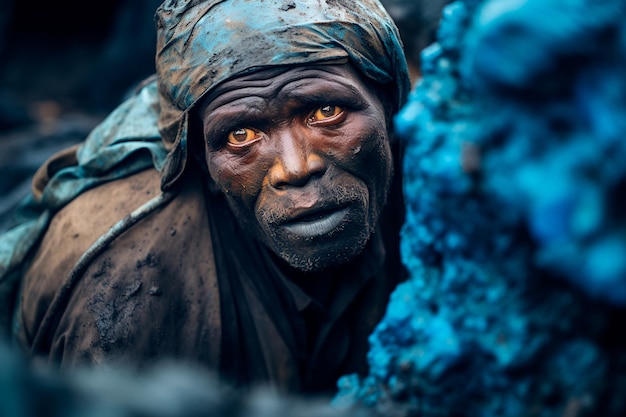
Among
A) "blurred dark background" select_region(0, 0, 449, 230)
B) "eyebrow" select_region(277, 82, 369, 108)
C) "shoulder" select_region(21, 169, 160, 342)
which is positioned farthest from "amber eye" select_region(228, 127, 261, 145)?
"blurred dark background" select_region(0, 0, 449, 230)

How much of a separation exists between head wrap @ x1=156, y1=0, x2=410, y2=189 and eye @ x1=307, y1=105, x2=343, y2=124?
117 mm

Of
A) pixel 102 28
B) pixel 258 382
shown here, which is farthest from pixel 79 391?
pixel 102 28

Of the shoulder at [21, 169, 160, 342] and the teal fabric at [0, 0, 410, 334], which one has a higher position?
the teal fabric at [0, 0, 410, 334]

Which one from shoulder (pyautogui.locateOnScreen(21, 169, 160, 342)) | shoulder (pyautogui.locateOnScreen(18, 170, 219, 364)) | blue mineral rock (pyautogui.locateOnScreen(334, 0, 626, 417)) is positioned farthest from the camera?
shoulder (pyautogui.locateOnScreen(21, 169, 160, 342))

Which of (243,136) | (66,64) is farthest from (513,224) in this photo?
(66,64)

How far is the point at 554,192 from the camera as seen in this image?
0.95 m

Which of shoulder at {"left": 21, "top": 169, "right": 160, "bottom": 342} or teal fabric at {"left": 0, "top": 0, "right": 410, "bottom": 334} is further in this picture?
shoulder at {"left": 21, "top": 169, "right": 160, "bottom": 342}

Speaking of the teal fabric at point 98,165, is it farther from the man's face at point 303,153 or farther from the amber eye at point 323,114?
the amber eye at point 323,114

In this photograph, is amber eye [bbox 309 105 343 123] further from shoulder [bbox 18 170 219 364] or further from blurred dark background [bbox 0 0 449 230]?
blurred dark background [bbox 0 0 449 230]

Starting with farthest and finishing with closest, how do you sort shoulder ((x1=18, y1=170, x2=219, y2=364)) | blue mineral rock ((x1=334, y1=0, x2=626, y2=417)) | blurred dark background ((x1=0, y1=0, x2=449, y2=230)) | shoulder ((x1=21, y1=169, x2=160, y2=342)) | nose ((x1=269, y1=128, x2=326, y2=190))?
blurred dark background ((x1=0, y1=0, x2=449, y2=230)), shoulder ((x1=21, y1=169, x2=160, y2=342)), shoulder ((x1=18, y1=170, x2=219, y2=364)), nose ((x1=269, y1=128, x2=326, y2=190)), blue mineral rock ((x1=334, y1=0, x2=626, y2=417))

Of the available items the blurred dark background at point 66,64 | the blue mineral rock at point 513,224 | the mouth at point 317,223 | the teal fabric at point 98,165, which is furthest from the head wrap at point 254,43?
the blurred dark background at point 66,64

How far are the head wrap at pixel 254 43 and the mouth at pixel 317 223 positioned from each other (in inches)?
14.3

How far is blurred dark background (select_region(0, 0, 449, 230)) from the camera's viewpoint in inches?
156

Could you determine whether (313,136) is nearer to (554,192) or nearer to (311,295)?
(311,295)
